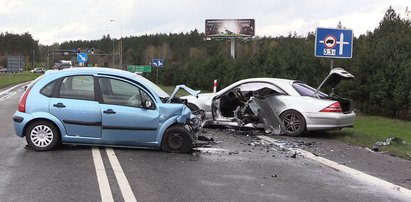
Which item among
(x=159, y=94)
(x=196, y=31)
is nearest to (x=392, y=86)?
(x=159, y=94)

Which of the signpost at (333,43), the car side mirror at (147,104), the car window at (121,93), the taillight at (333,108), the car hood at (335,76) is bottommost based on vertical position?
the taillight at (333,108)

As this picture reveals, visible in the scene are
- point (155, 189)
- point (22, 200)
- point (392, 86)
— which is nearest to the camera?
point (22, 200)

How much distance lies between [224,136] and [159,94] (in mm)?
2584

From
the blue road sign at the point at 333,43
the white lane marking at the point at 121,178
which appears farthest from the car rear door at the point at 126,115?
the blue road sign at the point at 333,43

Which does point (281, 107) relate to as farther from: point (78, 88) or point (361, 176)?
point (78, 88)

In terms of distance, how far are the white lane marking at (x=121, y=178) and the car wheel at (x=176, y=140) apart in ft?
3.17

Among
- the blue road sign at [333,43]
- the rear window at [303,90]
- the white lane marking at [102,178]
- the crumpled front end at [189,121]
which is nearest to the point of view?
the white lane marking at [102,178]

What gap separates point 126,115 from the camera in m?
8.44

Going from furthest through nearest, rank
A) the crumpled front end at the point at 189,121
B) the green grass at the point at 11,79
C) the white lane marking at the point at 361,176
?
the green grass at the point at 11,79 → the crumpled front end at the point at 189,121 → the white lane marking at the point at 361,176

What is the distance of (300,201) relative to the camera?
222 inches

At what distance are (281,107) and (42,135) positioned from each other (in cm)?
566

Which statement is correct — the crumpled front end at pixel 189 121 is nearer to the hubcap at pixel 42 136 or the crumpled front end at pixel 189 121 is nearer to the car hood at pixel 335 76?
the hubcap at pixel 42 136

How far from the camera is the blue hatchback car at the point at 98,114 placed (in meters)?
8.44

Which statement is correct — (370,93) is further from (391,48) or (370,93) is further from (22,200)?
(22,200)
